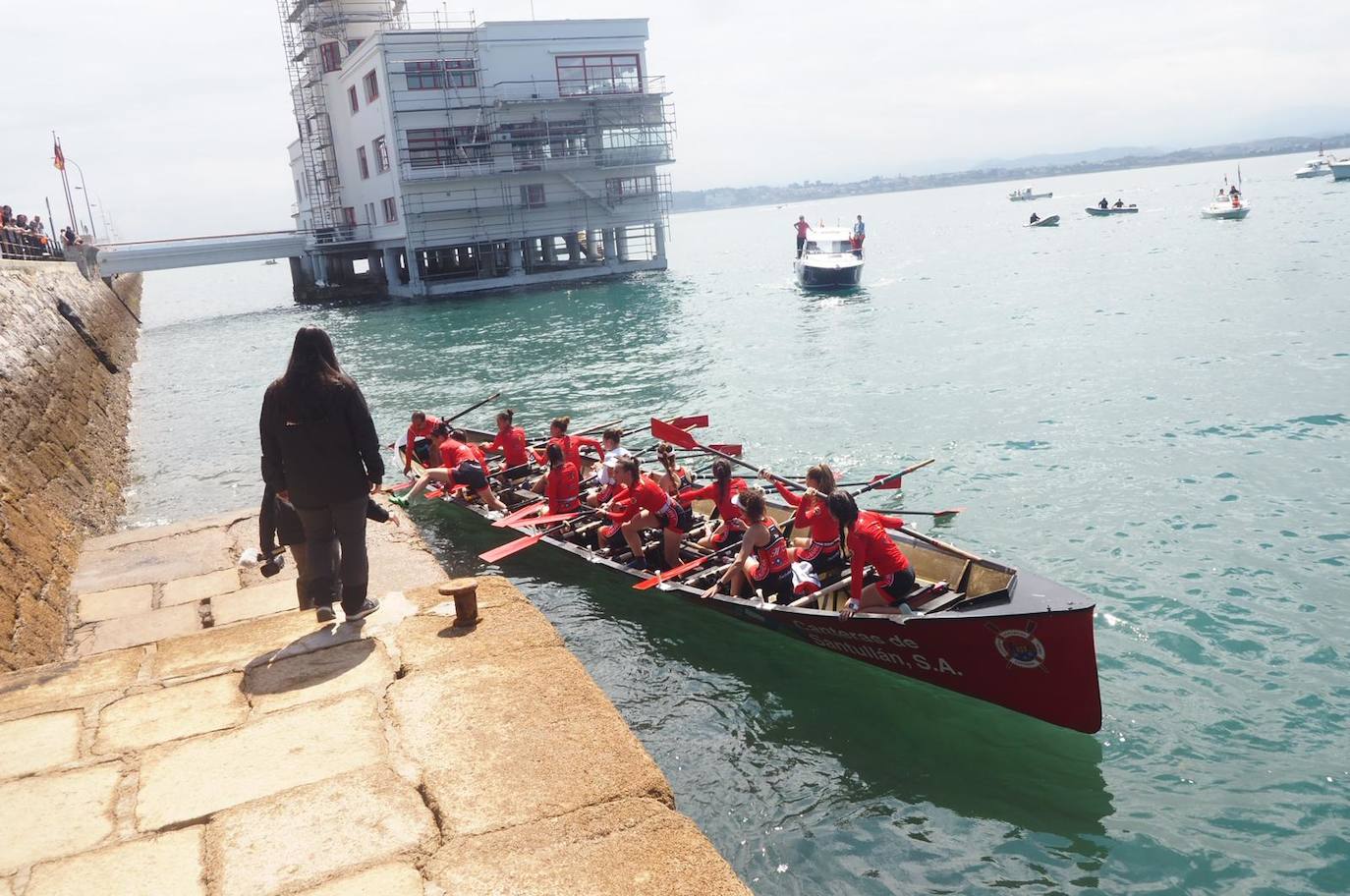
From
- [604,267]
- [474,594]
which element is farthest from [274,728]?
[604,267]

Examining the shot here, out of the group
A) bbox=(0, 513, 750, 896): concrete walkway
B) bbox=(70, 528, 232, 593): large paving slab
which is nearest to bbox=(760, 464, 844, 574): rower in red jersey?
bbox=(0, 513, 750, 896): concrete walkway

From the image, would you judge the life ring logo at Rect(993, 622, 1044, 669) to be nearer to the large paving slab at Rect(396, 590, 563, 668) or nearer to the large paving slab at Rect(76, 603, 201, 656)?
the large paving slab at Rect(396, 590, 563, 668)

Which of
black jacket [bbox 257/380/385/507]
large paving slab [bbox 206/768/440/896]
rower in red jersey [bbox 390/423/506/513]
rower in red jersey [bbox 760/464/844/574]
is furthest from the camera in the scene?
rower in red jersey [bbox 390/423/506/513]

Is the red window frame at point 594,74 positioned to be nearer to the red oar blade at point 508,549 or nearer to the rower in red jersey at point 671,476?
the rower in red jersey at point 671,476

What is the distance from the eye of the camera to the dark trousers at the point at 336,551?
6.32 meters

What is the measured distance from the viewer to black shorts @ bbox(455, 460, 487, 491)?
613 inches

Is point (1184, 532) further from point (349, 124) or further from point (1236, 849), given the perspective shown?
point (349, 124)

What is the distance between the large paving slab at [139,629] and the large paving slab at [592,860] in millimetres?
5308

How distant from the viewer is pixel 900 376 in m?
26.5

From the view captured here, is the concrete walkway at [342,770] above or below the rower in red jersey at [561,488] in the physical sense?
above

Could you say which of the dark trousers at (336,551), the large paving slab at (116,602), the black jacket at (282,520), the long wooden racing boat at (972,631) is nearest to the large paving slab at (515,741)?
the dark trousers at (336,551)

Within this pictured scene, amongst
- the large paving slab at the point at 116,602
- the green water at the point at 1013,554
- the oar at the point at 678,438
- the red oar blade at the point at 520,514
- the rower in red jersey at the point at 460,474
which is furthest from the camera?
the rower in red jersey at the point at 460,474

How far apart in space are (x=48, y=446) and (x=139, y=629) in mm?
9234

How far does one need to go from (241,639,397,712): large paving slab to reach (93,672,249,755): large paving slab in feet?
0.40
